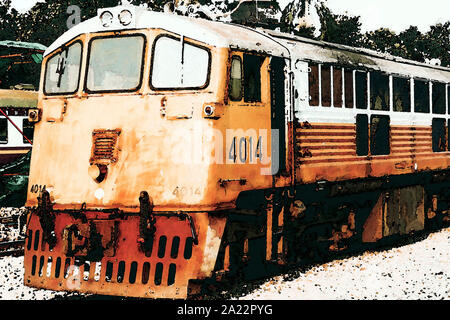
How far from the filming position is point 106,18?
26.5 feet

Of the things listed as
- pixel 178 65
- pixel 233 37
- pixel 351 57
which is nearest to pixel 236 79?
pixel 233 37

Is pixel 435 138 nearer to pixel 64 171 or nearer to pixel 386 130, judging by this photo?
pixel 386 130

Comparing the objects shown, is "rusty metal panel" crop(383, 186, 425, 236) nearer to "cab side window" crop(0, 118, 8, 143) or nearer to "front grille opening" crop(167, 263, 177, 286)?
"front grille opening" crop(167, 263, 177, 286)

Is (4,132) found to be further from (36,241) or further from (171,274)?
(171,274)

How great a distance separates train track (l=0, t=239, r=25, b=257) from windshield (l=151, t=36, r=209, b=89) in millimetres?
4979

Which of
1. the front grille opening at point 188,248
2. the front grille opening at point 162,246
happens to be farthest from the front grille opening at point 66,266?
the front grille opening at point 188,248

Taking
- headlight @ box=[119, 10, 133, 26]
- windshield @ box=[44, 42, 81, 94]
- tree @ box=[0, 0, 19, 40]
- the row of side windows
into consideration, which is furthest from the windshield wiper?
tree @ box=[0, 0, 19, 40]

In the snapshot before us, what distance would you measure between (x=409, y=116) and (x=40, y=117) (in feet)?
20.8

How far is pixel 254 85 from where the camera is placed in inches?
318

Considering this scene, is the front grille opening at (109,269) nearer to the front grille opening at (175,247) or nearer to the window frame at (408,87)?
the front grille opening at (175,247)

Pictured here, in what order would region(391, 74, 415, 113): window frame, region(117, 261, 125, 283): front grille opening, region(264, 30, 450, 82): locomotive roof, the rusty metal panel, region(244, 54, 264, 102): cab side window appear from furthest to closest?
the rusty metal panel < region(391, 74, 415, 113): window frame < region(264, 30, 450, 82): locomotive roof < region(244, 54, 264, 102): cab side window < region(117, 261, 125, 283): front grille opening

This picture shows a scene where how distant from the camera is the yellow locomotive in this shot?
7.39m

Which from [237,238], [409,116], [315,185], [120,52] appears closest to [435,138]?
[409,116]
